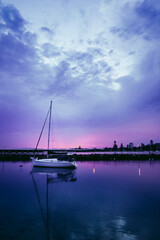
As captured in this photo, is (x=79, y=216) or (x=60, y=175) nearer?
(x=79, y=216)

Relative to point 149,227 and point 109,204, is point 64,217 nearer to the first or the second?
point 109,204

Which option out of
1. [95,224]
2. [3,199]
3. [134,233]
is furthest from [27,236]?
[3,199]

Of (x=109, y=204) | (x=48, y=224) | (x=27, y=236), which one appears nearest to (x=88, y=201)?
(x=109, y=204)

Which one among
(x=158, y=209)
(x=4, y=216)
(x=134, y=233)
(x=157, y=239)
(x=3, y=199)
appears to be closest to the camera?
(x=157, y=239)

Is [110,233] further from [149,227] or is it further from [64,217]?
[64,217]

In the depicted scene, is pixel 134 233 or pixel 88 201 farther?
pixel 88 201

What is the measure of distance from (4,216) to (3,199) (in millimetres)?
4442

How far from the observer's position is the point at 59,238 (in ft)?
25.8

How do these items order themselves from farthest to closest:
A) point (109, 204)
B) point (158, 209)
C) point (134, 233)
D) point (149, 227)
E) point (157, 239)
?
1. point (109, 204)
2. point (158, 209)
3. point (149, 227)
4. point (134, 233)
5. point (157, 239)

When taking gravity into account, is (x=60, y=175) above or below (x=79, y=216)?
below

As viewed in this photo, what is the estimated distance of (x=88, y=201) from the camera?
45.0ft

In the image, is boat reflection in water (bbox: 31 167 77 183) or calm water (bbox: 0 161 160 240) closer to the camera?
calm water (bbox: 0 161 160 240)

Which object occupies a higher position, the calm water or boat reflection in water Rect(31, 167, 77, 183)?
the calm water

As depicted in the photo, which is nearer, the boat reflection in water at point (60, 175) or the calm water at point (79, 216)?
the calm water at point (79, 216)
